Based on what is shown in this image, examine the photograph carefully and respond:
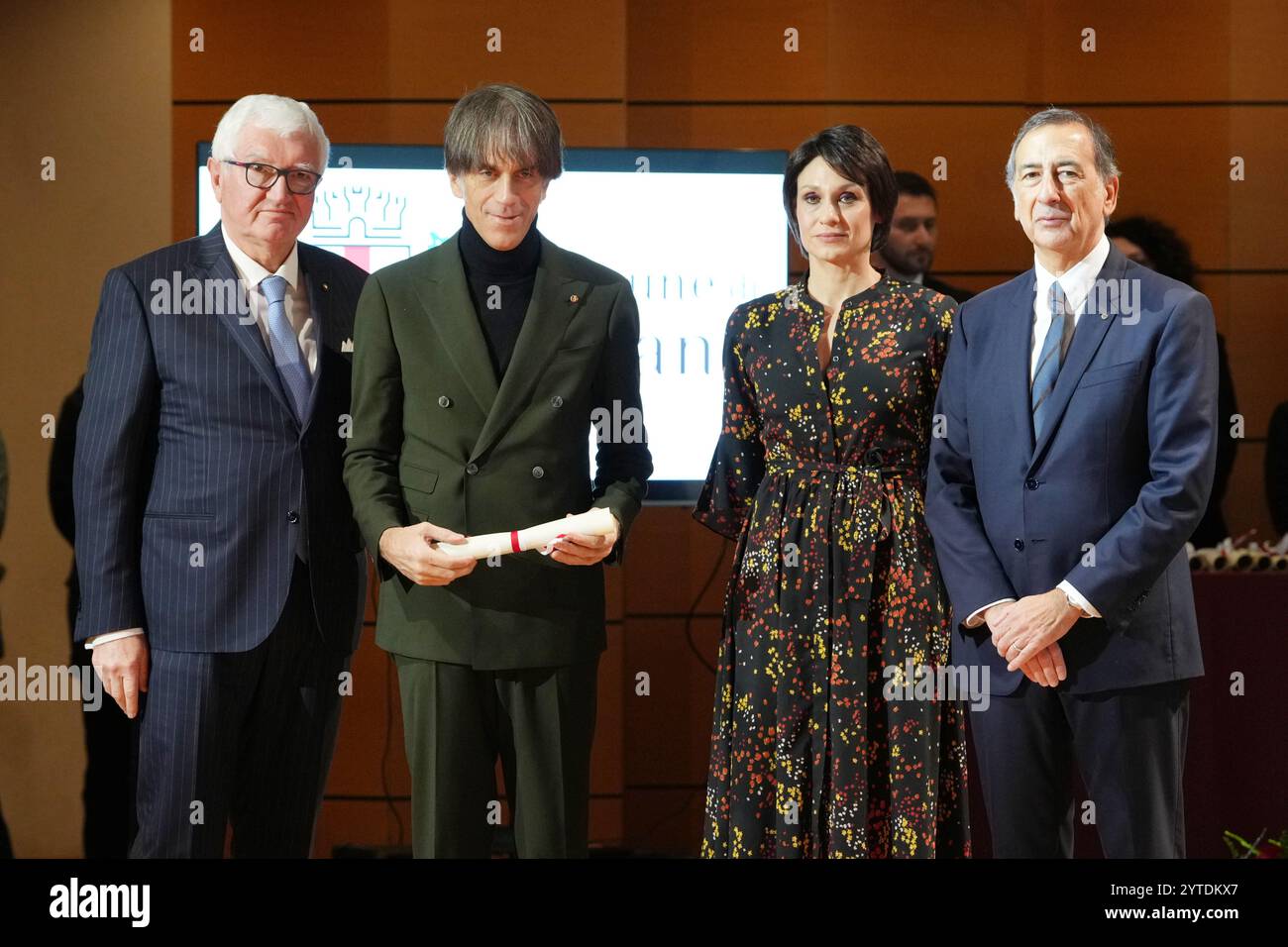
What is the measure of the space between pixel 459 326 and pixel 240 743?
90 centimetres

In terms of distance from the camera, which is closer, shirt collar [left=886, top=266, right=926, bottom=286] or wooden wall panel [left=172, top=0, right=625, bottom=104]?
shirt collar [left=886, top=266, right=926, bottom=286]

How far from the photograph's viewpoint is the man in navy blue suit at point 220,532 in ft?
8.38

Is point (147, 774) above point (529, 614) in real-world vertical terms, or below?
below

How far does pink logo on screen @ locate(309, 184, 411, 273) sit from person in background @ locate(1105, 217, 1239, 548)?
239 cm

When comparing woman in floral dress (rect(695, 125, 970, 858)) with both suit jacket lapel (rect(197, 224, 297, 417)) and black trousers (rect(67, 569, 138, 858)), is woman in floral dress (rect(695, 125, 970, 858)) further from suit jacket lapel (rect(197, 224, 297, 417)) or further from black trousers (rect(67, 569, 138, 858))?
black trousers (rect(67, 569, 138, 858))

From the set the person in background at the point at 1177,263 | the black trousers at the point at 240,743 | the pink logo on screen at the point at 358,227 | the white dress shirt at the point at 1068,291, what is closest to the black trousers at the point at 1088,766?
the white dress shirt at the point at 1068,291

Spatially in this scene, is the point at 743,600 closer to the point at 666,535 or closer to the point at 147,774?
the point at 147,774

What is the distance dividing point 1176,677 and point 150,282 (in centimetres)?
207

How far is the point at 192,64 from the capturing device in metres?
4.54

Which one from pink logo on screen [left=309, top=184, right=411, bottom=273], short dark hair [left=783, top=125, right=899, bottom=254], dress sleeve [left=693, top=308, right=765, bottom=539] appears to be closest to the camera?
short dark hair [left=783, top=125, right=899, bottom=254]

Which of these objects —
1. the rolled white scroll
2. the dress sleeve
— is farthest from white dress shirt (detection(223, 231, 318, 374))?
the dress sleeve

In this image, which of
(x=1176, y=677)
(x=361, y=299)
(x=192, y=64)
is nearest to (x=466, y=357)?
(x=361, y=299)

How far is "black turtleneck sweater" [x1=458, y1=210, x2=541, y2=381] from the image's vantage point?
2586 mm
